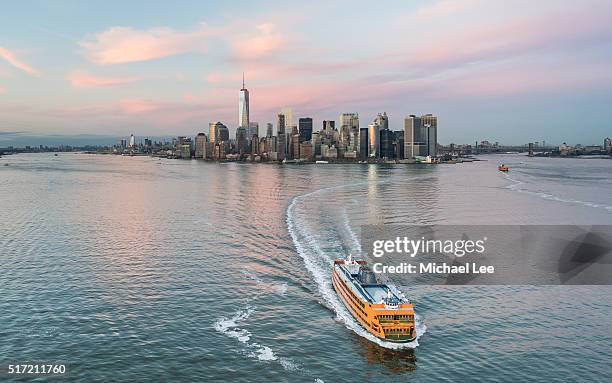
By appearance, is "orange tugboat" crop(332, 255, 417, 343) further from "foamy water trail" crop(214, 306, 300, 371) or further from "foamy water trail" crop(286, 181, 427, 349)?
"foamy water trail" crop(214, 306, 300, 371)

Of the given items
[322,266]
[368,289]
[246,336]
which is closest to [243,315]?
[246,336]

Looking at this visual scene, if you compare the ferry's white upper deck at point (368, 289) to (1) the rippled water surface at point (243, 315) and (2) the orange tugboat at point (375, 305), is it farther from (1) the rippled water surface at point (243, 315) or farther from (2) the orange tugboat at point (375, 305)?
(1) the rippled water surface at point (243, 315)

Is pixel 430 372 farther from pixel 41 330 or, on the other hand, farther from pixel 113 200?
pixel 113 200

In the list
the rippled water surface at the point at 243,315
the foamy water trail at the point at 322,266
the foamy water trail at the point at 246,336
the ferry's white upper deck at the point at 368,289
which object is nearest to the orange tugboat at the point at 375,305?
the ferry's white upper deck at the point at 368,289

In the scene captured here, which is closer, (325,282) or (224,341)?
(224,341)

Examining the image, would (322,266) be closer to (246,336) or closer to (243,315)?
(243,315)

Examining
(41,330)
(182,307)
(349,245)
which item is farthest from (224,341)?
(349,245)

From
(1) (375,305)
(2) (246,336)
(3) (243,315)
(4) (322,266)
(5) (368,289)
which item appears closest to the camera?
(2) (246,336)
